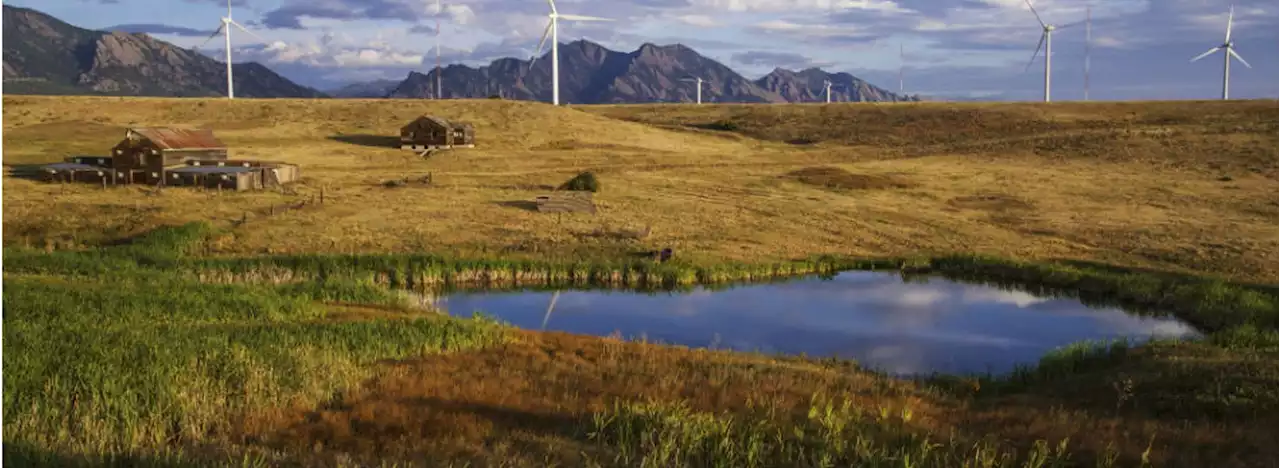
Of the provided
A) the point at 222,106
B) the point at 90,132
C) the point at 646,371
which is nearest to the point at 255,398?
the point at 646,371

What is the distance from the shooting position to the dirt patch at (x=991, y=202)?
5789 centimetres

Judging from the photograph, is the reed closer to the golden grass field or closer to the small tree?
the golden grass field

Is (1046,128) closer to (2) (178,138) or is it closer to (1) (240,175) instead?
(1) (240,175)

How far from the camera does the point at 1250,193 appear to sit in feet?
208

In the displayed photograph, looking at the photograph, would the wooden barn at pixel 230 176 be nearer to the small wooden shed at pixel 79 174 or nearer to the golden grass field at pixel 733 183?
the golden grass field at pixel 733 183

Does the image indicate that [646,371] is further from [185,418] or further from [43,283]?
[43,283]

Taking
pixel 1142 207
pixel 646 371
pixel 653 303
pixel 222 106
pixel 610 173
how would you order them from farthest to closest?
pixel 222 106, pixel 610 173, pixel 1142 207, pixel 653 303, pixel 646 371

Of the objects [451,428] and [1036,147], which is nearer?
[451,428]

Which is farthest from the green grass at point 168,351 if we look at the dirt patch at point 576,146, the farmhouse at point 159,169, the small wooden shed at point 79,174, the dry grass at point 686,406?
the dirt patch at point 576,146

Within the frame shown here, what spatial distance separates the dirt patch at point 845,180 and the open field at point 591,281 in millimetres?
346

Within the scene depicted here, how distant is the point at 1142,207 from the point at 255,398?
56.3 m

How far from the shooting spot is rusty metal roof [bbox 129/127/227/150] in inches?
2212

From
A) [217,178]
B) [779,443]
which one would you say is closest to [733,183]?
[217,178]

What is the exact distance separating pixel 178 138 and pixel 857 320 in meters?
44.2
